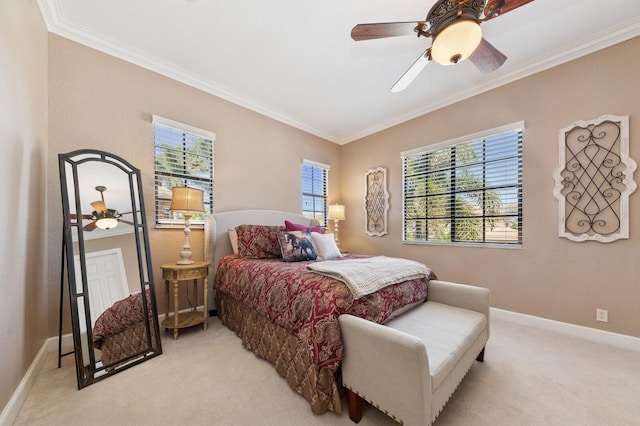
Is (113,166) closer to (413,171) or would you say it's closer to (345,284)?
(345,284)

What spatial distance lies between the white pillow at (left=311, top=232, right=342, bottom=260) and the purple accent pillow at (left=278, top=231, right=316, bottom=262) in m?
0.11

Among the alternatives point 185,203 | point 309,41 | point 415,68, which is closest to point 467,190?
Answer: point 415,68

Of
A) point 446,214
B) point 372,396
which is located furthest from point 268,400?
point 446,214

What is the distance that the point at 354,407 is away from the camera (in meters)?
1.38

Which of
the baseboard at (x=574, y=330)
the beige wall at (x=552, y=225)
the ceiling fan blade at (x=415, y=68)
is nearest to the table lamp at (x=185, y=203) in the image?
the ceiling fan blade at (x=415, y=68)

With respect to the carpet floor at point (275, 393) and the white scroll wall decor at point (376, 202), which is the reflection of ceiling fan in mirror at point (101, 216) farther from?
the white scroll wall decor at point (376, 202)

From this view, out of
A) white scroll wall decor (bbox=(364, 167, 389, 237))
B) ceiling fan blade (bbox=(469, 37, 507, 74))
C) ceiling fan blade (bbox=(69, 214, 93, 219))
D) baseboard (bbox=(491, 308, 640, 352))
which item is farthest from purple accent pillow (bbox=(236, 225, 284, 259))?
baseboard (bbox=(491, 308, 640, 352))

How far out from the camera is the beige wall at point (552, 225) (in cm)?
224

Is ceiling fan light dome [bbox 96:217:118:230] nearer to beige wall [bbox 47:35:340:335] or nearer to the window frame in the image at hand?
beige wall [bbox 47:35:340:335]

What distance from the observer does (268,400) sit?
1.55m

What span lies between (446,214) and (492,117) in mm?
1354

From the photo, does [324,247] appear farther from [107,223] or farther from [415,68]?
[107,223]

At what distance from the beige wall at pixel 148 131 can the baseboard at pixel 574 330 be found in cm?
332

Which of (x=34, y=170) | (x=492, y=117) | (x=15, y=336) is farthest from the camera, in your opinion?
(x=492, y=117)
